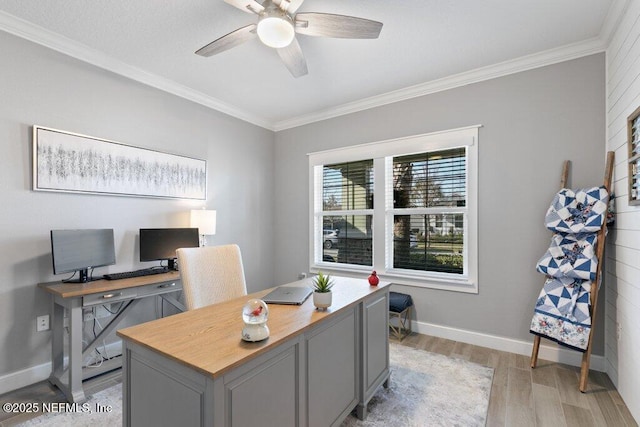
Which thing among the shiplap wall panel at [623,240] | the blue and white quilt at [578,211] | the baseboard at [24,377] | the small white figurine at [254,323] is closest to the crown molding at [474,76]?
the shiplap wall panel at [623,240]

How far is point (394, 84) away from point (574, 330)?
270 cm

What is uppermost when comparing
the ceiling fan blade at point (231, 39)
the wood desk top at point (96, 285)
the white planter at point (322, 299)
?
the ceiling fan blade at point (231, 39)

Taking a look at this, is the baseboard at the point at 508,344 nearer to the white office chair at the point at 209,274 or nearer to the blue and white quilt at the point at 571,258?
the blue and white quilt at the point at 571,258

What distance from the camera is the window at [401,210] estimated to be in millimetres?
3156

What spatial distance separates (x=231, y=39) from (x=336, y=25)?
727 mm

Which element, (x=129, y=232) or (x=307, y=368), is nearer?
(x=307, y=368)

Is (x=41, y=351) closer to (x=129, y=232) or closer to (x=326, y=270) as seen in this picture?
(x=129, y=232)

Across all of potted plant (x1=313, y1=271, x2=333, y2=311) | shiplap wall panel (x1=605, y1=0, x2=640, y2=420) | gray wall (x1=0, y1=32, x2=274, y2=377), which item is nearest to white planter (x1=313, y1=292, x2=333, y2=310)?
potted plant (x1=313, y1=271, x2=333, y2=311)

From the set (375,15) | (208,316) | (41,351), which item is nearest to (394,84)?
(375,15)

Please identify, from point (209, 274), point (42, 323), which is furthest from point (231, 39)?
point (42, 323)

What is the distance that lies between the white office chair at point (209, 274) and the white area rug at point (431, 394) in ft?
3.71

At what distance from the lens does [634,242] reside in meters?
1.88

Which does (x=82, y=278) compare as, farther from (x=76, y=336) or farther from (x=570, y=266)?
(x=570, y=266)

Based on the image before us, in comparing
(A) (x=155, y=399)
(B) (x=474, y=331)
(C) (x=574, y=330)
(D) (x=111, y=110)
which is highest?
(D) (x=111, y=110)
